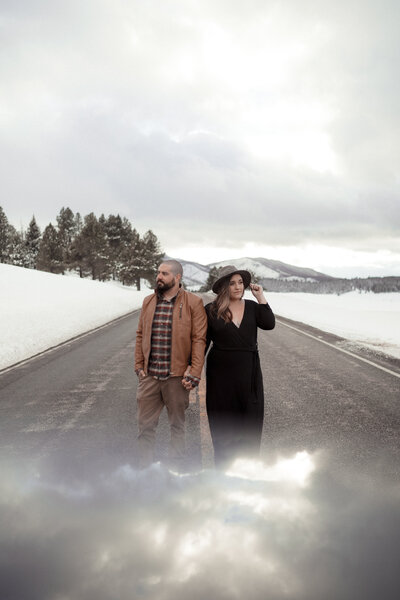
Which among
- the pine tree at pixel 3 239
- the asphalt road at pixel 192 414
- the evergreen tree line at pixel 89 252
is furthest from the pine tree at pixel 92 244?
the asphalt road at pixel 192 414

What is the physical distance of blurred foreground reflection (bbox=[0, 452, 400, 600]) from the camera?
238 cm

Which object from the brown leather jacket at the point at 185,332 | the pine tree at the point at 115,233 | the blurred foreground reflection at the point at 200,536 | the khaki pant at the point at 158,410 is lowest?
the blurred foreground reflection at the point at 200,536

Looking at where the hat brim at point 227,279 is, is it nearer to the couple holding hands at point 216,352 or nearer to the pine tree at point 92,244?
the couple holding hands at point 216,352

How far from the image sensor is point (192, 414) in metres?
5.93

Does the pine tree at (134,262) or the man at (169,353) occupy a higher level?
the pine tree at (134,262)

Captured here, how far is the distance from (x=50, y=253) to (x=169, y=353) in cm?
7686

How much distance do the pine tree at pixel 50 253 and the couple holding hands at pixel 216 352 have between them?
75.7m

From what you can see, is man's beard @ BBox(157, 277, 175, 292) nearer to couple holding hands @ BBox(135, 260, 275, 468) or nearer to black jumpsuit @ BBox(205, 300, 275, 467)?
couple holding hands @ BBox(135, 260, 275, 468)

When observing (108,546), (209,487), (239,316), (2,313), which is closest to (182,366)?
(239,316)

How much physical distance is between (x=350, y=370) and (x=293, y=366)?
4.00 ft

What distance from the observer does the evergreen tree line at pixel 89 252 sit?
70250 millimetres

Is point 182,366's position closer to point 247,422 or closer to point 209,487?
point 247,422

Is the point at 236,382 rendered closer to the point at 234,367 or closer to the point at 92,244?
the point at 234,367

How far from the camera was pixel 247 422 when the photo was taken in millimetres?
3494
